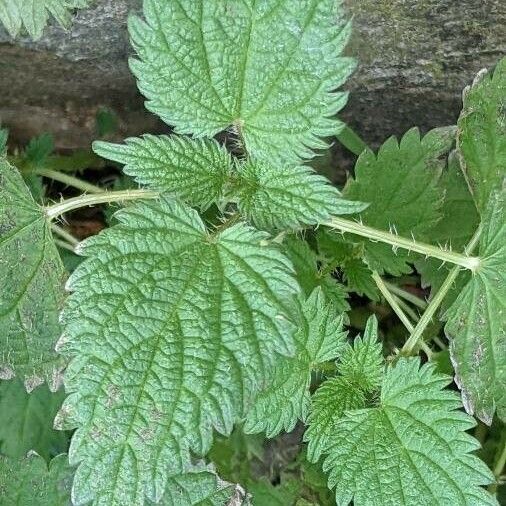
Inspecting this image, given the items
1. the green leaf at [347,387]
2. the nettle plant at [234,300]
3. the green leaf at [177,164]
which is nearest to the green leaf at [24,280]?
the nettle plant at [234,300]

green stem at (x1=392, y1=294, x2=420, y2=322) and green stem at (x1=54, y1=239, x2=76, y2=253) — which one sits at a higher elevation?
green stem at (x1=392, y1=294, x2=420, y2=322)

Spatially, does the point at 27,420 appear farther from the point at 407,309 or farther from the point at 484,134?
the point at 484,134

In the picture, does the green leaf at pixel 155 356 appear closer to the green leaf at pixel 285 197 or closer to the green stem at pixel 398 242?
the green leaf at pixel 285 197

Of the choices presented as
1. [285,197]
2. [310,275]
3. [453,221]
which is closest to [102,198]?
[285,197]

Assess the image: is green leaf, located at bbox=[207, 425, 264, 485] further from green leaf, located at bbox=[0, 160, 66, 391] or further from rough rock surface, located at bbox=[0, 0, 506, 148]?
rough rock surface, located at bbox=[0, 0, 506, 148]

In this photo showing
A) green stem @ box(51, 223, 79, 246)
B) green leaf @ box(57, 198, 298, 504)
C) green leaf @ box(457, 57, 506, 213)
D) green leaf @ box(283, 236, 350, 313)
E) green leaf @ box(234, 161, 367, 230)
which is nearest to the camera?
green leaf @ box(57, 198, 298, 504)

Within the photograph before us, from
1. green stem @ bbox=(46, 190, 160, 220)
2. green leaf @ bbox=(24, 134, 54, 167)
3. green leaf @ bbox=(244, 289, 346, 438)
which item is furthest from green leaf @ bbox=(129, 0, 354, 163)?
green leaf @ bbox=(24, 134, 54, 167)

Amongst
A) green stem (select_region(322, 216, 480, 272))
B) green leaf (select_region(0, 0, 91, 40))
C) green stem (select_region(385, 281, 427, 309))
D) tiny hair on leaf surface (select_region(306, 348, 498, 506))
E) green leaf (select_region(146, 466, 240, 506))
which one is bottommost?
green leaf (select_region(146, 466, 240, 506))
